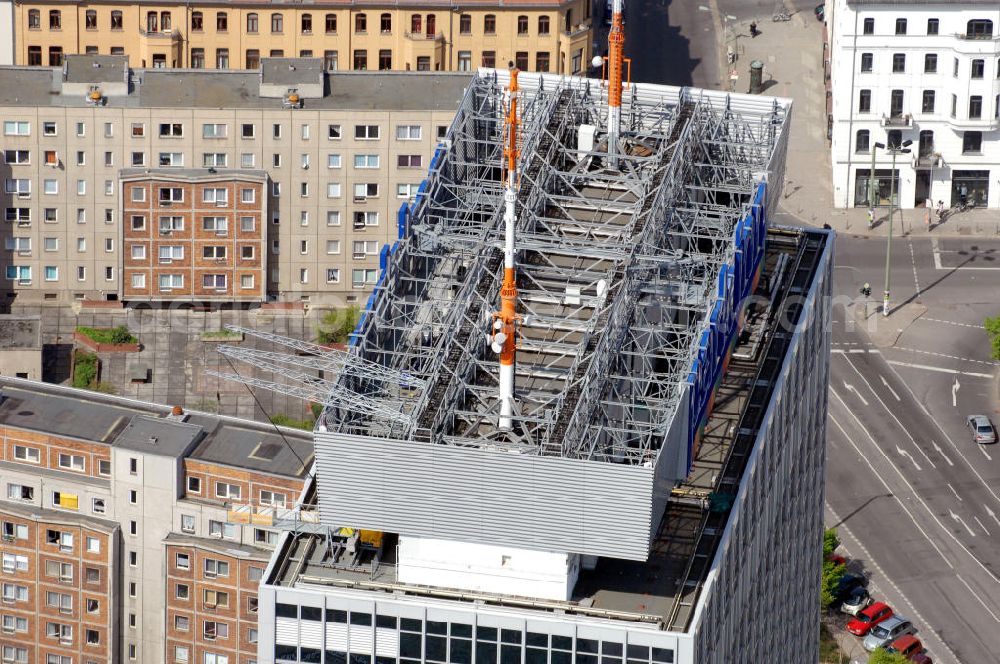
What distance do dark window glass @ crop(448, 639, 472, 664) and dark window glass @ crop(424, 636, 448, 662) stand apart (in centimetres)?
45

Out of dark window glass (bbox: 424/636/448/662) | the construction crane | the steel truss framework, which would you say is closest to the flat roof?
dark window glass (bbox: 424/636/448/662)

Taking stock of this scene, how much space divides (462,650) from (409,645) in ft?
10.4

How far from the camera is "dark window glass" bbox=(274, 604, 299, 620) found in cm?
17675

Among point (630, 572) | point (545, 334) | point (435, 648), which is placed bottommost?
point (435, 648)

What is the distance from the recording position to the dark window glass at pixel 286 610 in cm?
17675

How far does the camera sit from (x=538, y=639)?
566 ft

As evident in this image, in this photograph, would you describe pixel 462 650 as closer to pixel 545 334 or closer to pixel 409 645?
pixel 409 645

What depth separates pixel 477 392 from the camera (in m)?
182

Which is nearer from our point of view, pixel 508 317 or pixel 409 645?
pixel 409 645

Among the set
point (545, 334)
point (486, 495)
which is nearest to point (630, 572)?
point (486, 495)

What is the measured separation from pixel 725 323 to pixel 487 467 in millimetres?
29100

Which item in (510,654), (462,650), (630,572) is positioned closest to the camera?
(510,654)

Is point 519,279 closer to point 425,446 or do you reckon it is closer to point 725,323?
point 725,323

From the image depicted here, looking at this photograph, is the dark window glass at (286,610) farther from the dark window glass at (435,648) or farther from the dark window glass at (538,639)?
the dark window glass at (538,639)
